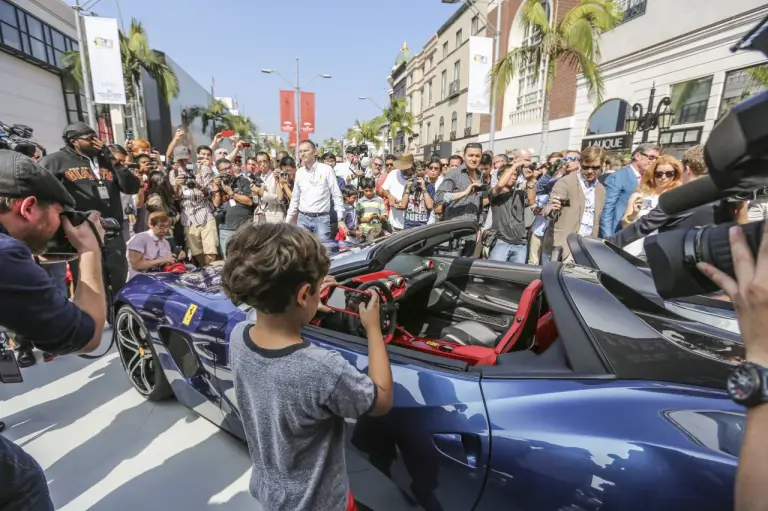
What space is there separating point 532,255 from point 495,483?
4.15 metres

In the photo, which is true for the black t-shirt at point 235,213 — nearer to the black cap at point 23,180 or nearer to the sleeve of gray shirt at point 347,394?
the black cap at point 23,180

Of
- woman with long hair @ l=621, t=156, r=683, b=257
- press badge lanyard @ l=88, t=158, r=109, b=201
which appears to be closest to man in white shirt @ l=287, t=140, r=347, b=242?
press badge lanyard @ l=88, t=158, r=109, b=201

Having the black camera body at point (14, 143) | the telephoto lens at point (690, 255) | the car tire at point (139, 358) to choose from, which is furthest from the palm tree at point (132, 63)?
the telephoto lens at point (690, 255)

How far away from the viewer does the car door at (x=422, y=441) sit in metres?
1.15

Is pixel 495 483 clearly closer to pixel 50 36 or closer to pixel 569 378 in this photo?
pixel 569 378

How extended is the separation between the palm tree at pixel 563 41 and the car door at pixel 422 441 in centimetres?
1187

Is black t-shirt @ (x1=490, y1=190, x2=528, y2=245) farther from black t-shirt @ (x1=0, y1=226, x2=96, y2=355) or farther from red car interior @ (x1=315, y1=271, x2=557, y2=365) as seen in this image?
black t-shirt @ (x1=0, y1=226, x2=96, y2=355)

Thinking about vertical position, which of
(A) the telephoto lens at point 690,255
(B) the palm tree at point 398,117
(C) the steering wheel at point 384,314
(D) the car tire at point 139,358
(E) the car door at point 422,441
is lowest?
(D) the car tire at point 139,358

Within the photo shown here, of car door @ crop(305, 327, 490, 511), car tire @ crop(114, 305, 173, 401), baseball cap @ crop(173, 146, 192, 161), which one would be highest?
baseball cap @ crop(173, 146, 192, 161)

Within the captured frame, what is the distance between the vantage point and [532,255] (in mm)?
4898

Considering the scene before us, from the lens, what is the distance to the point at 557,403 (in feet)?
3.58

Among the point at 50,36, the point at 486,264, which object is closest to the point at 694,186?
the point at 486,264

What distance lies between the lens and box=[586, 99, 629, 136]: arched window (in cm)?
1356

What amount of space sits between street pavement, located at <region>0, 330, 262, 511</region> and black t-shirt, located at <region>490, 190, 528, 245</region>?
3394 mm
